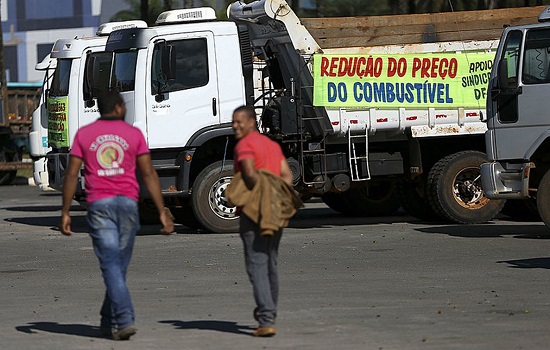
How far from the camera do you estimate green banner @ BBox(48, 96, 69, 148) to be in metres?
18.7

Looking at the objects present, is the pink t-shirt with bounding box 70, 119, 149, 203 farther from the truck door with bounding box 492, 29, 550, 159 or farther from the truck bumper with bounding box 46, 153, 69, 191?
the truck bumper with bounding box 46, 153, 69, 191

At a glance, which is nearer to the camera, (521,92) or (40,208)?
(521,92)

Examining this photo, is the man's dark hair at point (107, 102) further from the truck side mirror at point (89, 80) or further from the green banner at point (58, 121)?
the green banner at point (58, 121)

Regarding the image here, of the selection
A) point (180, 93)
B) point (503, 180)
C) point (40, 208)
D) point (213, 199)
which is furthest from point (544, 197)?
point (40, 208)

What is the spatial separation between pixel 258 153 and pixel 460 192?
33.8 ft

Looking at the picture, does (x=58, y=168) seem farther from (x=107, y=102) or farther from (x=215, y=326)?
(x=107, y=102)

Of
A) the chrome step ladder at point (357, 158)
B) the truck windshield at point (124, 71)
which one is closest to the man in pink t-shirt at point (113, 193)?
the truck windshield at point (124, 71)

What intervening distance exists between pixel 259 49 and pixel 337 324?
9525 millimetres

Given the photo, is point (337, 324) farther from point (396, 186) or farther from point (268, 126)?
point (396, 186)

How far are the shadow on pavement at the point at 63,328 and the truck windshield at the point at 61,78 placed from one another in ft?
30.7

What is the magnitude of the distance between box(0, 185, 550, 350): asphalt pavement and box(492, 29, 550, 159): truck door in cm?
131

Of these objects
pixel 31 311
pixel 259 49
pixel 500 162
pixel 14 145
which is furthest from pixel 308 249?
pixel 14 145

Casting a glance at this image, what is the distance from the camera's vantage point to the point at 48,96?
1969cm

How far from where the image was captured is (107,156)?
29.0ft
